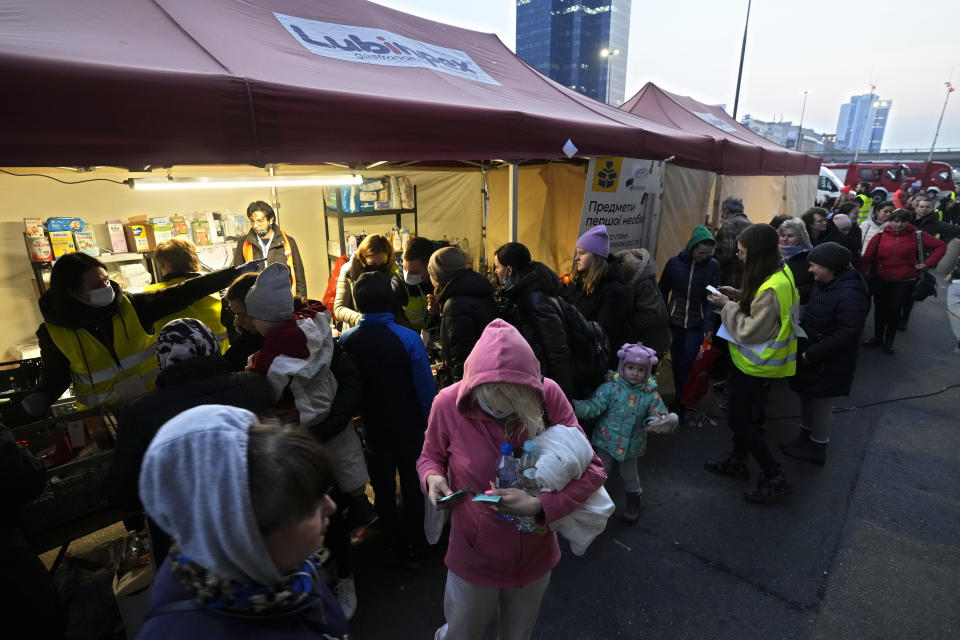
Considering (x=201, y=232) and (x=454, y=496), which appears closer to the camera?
(x=454, y=496)

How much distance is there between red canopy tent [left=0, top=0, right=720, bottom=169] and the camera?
6.40 ft

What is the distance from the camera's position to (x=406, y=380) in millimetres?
2648

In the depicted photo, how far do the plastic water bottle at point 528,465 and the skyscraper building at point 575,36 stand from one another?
311ft

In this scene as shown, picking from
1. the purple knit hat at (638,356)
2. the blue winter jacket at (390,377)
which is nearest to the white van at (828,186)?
the purple knit hat at (638,356)

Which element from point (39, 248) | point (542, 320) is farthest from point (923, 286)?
point (39, 248)

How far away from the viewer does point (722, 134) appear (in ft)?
26.6

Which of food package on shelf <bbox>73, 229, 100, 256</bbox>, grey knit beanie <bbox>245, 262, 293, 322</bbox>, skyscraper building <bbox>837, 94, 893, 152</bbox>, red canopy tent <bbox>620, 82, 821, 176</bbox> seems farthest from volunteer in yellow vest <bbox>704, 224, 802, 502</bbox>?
skyscraper building <bbox>837, 94, 893, 152</bbox>

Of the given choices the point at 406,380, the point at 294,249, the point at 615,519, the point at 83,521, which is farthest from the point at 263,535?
the point at 294,249

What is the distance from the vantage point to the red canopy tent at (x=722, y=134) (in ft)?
23.1

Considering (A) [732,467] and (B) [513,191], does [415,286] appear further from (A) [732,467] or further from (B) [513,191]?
(A) [732,467]

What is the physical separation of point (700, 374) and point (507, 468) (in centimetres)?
337

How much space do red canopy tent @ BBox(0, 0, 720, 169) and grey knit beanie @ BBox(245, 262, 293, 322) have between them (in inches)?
25.8

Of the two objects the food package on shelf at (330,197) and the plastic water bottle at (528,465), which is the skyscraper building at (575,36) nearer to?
the food package on shelf at (330,197)

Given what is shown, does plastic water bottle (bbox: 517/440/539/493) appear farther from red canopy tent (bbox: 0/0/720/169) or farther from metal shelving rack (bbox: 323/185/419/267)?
metal shelving rack (bbox: 323/185/419/267)
